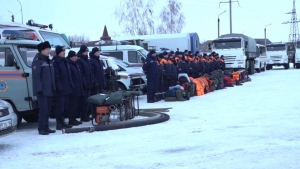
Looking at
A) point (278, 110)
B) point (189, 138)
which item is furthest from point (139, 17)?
point (189, 138)

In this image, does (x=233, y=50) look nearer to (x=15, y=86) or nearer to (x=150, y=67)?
(x=150, y=67)

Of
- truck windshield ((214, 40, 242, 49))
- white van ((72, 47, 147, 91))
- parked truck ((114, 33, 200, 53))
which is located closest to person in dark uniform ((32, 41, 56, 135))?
white van ((72, 47, 147, 91))

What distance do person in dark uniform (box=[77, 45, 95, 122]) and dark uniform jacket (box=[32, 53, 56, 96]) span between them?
1390 mm

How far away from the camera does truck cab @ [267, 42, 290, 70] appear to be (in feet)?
148

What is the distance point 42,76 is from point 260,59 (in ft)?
118

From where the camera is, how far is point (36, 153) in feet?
23.9

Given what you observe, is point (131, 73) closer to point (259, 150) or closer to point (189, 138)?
point (189, 138)

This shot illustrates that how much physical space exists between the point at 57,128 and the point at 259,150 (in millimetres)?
4690

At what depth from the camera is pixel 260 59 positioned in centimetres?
4247

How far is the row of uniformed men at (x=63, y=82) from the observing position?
894cm

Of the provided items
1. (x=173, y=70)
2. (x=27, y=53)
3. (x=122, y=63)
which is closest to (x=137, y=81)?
(x=173, y=70)

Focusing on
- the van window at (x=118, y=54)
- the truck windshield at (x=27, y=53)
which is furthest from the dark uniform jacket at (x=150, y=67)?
the truck windshield at (x=27, y=53)

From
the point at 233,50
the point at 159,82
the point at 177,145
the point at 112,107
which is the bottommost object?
the point at 177,145

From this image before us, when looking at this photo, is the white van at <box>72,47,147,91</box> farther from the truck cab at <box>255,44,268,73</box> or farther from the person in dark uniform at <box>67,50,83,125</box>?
the truck cab at <box>255,44,268,73</box>
